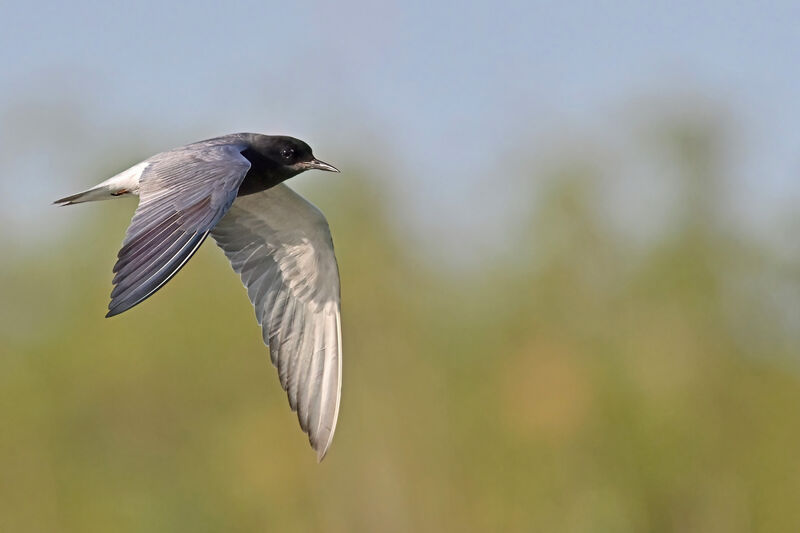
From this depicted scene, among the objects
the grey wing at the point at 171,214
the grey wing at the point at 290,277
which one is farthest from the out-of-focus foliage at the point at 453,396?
the grey wing at the point at 171,214

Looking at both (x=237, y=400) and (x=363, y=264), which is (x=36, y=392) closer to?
(x=237, y=400)

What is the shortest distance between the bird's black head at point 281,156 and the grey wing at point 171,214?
59cm

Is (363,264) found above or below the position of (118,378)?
above

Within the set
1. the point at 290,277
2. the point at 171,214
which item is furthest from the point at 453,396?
the point at 171,214

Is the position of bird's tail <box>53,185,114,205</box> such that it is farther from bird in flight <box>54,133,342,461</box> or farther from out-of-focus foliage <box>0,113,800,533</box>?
out-of-focus foliage <box>0,113,800,533</box>

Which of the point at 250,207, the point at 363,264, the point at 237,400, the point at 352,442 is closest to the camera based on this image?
the point at 250,207

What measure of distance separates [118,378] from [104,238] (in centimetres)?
216

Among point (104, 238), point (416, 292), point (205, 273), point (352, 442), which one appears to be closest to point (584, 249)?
point (416, 292)

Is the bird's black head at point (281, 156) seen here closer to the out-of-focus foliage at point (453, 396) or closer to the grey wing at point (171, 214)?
the grey wing at point (171, 214)

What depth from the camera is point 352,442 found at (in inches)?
751

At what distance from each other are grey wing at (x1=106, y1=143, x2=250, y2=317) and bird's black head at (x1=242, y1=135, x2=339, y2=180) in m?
0.59

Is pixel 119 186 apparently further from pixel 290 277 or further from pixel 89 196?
pixel 290 277

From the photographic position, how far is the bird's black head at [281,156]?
355 inches

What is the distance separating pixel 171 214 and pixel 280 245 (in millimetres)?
2488
